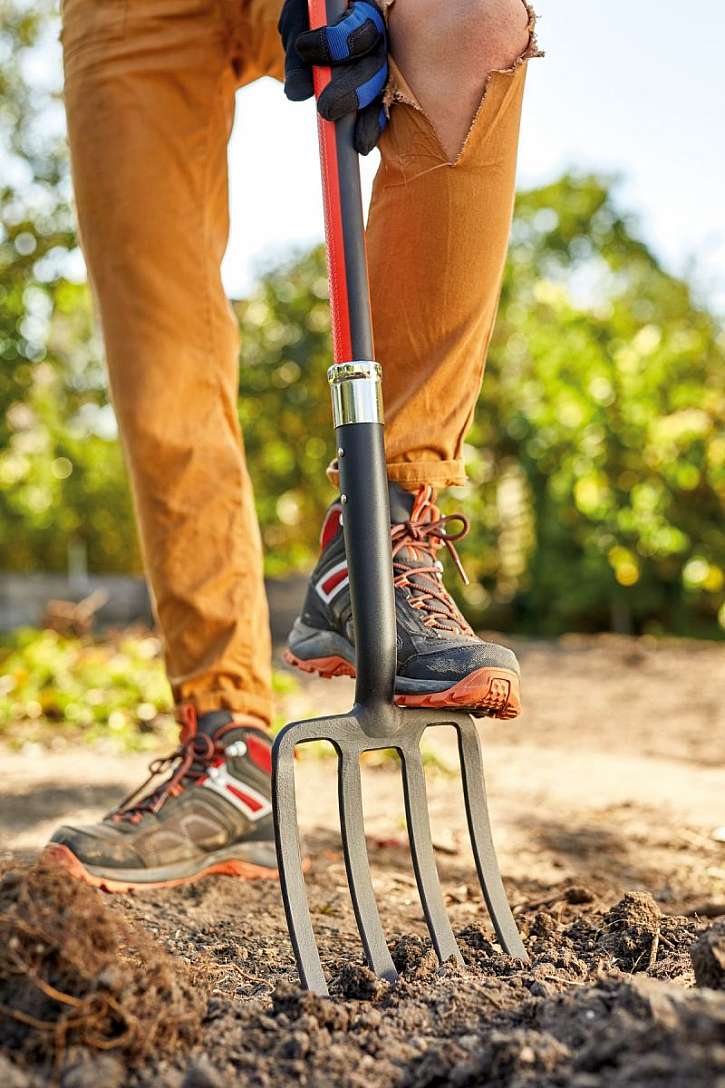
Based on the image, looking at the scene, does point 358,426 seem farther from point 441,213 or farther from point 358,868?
point 358,868

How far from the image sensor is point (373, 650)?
1.51m

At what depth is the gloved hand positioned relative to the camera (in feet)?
5.11

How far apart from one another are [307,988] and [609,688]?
441 centimetres

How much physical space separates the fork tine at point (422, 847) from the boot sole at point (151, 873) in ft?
1.98

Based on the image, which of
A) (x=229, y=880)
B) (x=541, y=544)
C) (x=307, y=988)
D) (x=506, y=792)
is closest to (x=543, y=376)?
(x=541, y=544)

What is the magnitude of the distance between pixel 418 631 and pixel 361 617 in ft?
0.39

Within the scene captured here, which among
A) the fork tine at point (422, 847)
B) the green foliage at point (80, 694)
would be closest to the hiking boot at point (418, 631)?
the fork tine at point (422, 847)

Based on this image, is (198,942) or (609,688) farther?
(609,688)

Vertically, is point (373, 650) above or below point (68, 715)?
above

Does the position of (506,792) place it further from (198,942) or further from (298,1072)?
(298,1072)

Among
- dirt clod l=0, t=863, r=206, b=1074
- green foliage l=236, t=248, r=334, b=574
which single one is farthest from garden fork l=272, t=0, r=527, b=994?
green foliage l=236, t=248, r=334, b=574

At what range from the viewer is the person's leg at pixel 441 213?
157 cm

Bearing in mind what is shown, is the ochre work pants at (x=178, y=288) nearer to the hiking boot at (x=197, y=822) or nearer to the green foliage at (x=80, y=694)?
the hiking boot at (x=197, y=822)

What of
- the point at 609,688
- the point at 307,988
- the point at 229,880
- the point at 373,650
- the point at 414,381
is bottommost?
the point at 609,688
